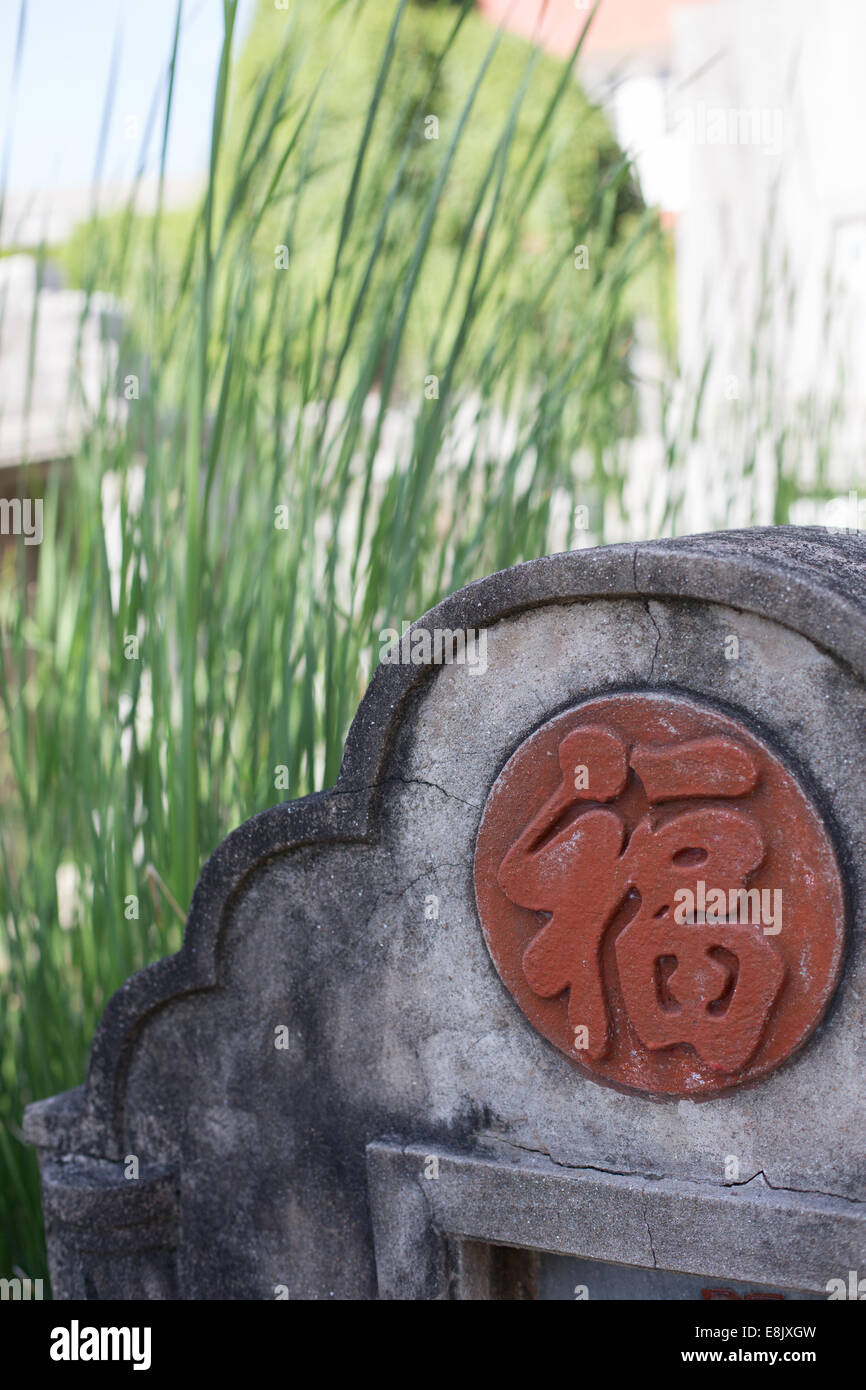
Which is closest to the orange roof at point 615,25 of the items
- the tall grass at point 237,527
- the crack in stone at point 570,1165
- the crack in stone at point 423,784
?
the tall grass at point 237,527

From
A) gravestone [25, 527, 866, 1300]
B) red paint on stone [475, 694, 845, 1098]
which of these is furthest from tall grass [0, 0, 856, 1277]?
red paint on stone [475, 694, 845, 1098]

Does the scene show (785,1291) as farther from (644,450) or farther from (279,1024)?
(644,450)

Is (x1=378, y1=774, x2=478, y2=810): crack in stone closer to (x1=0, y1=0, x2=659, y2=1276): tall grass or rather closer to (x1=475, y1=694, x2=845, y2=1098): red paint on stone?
(x1=475, y1=694, x2=845, y2=1098): red paint on stone

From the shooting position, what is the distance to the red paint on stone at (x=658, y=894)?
106 cm

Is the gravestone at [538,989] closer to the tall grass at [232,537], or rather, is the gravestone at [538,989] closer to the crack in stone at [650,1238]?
the crack in stone at [650,1238]

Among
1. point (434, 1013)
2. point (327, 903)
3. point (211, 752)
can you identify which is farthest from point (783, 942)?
point (211, 752)

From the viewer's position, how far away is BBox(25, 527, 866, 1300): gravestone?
1.06 meters

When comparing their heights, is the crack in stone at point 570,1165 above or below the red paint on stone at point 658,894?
below

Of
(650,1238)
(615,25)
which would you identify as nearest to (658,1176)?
(650,1238)

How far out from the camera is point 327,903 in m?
1.30

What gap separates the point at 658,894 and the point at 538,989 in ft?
0.49

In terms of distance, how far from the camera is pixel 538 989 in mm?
1172

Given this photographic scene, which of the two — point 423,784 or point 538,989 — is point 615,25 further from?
point 538,989

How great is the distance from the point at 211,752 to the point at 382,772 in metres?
0.41
